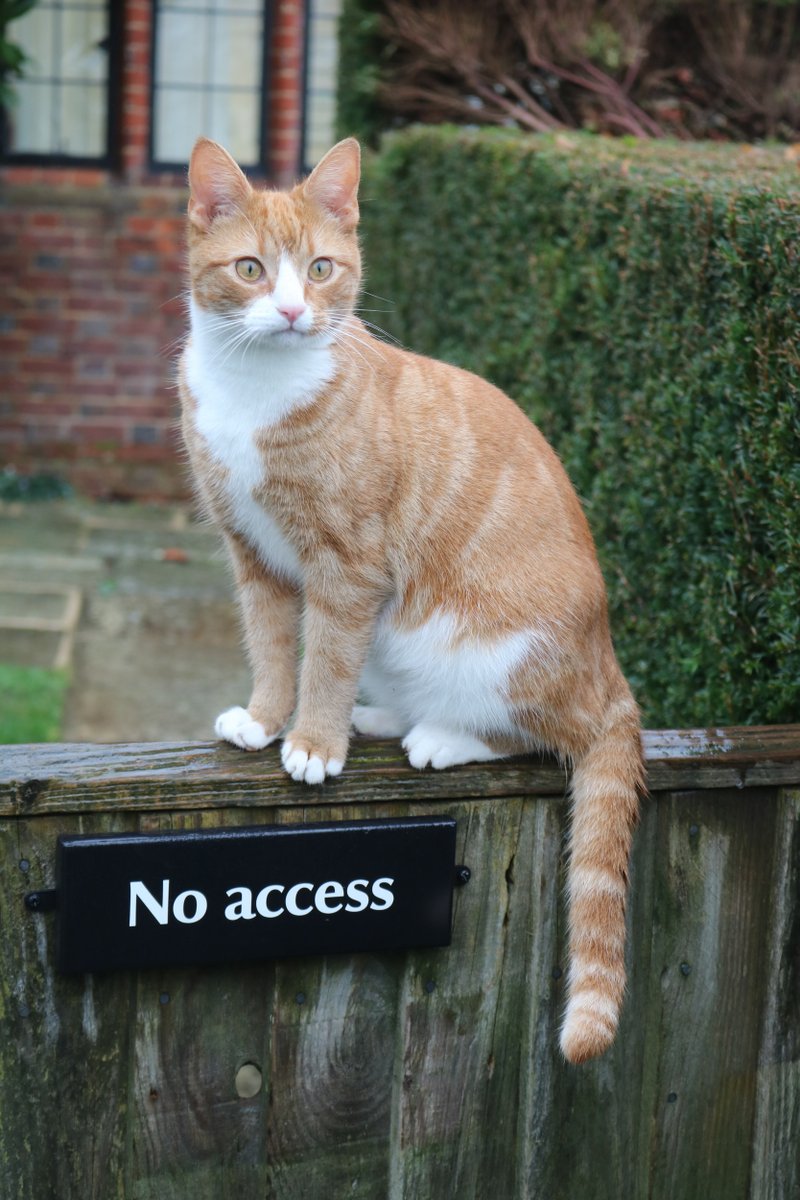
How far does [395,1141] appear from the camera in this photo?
231 cm

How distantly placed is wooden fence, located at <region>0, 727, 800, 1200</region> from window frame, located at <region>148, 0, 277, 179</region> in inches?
300

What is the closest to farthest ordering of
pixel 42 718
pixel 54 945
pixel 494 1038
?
pixel 54 945, pixel 494 1038, pixel 42 718

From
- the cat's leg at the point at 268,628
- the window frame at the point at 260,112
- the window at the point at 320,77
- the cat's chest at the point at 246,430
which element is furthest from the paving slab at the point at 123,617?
the window at the point at 320,77

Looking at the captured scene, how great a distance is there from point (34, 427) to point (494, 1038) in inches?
303

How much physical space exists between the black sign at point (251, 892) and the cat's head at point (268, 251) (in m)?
0.87

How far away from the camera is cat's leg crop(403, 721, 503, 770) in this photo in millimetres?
2348

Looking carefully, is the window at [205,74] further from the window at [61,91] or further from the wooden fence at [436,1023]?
the wooden fence at [436,1023]

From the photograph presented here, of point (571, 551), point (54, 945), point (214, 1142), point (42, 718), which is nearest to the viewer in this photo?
point (54, 945)

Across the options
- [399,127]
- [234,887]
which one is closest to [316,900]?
[234,887]

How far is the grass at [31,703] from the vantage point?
5223 millimetres

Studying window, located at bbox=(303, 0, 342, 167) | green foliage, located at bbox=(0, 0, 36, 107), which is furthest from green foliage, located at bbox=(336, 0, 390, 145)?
green foliage, located at bbox=(0, 0, 36, 107)

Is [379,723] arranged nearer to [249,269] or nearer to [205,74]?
[249,269]

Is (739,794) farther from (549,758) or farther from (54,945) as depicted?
(54,945)

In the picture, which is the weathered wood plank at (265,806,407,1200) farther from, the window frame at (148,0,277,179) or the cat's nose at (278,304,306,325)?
the window frame at (148,0,277,179)
